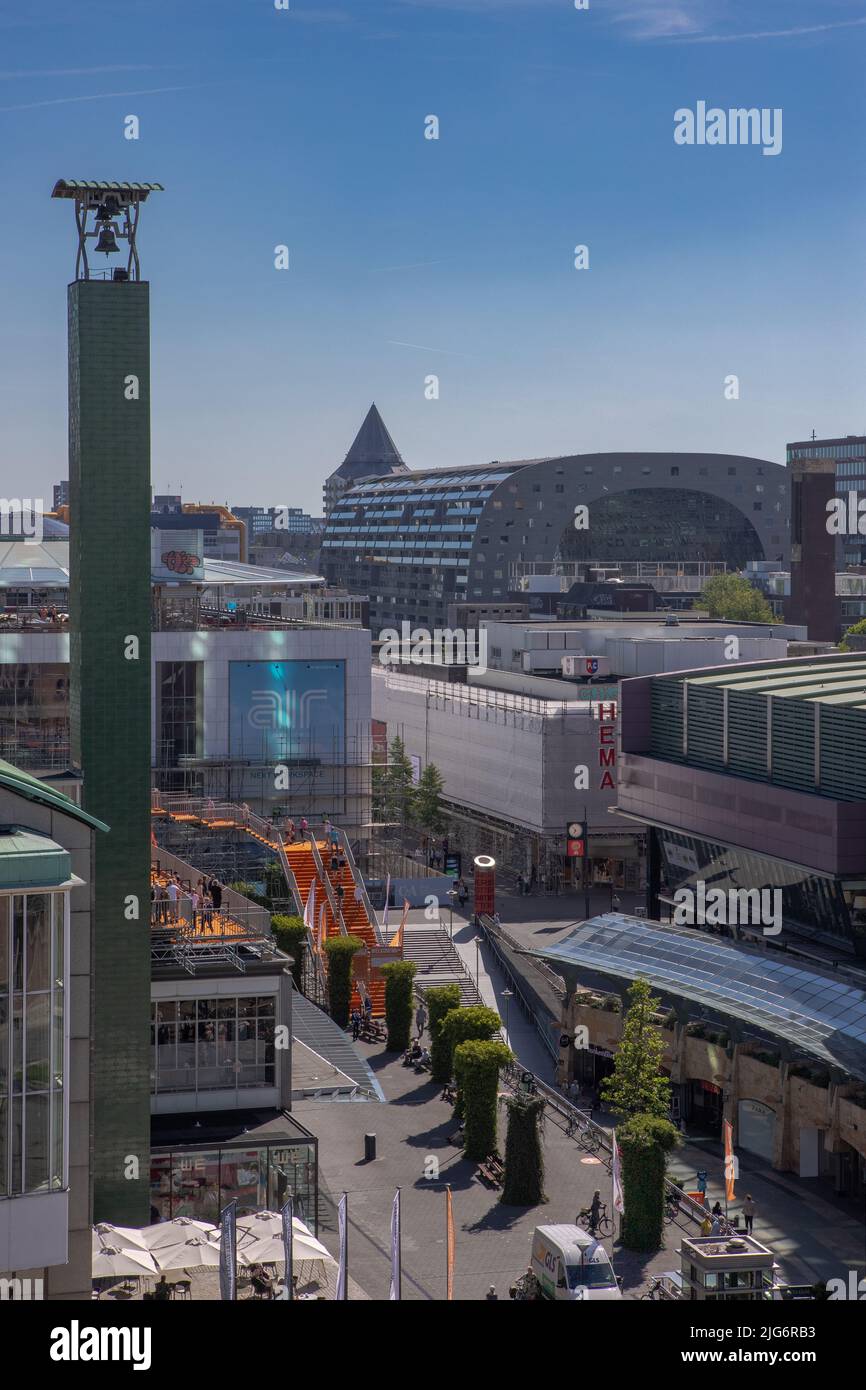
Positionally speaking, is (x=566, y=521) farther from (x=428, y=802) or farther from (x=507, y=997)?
(x=507, y=997)

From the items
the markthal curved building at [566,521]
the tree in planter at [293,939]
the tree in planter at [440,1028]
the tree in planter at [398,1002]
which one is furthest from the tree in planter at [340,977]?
the markthal curved building at [566,521]

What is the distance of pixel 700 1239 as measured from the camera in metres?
25.5

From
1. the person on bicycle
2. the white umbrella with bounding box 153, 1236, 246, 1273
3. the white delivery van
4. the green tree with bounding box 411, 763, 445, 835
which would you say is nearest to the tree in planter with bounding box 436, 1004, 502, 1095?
the person on bicycle

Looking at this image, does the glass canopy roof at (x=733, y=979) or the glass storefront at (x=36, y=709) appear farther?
the glass storefront at (x=36, y=709)

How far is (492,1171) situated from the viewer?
110 ft

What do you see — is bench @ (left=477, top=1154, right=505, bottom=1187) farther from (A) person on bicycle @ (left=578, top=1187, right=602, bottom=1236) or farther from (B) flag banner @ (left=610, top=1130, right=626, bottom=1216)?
(B) flag banner @ (left=610, top=1130, right=626, bottom=1216)

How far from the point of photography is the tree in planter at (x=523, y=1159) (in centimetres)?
3139

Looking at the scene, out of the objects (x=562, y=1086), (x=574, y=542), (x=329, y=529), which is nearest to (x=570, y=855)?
(x=562, y=1086)

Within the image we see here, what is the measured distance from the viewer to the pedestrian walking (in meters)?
30.3

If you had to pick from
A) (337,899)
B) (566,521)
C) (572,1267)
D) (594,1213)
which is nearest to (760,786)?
(337,899)

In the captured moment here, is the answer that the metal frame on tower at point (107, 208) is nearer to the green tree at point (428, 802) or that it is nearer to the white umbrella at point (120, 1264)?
the white umbrella at point (120, 1264)

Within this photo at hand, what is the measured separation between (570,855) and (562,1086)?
2490cm
